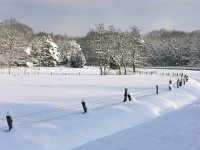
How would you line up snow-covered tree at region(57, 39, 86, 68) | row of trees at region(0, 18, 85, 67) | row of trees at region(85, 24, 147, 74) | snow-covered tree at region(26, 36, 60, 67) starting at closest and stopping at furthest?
1. row of trees at region(85, 24, 147, 74)
2. row of trees at region(0, 18, 85, 67)
3. snow-covered tree at region(26, 36, 60, 67)
4. snow-covered tree at region(57, 39, 86, 68)

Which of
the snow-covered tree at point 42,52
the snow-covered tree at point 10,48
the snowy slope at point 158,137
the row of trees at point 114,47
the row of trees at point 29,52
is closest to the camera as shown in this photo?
the snowy slope at point 158,137

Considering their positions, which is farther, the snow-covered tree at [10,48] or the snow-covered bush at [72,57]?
the snow-covered bush at [72,57]

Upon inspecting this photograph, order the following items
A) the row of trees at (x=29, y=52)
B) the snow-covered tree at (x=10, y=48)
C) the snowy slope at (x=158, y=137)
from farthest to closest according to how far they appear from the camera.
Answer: the row of trees at (x=29, y=52) < the snow-covered tree at (x=10, y=48) < the snowy slope at (x=158, y=137)

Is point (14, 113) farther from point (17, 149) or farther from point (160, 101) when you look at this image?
point (160, 101)

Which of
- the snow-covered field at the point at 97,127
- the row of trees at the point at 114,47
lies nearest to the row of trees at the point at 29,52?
the row of trees at the point at 114,47

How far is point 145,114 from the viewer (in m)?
24.4

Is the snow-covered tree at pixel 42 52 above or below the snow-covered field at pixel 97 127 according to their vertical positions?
above

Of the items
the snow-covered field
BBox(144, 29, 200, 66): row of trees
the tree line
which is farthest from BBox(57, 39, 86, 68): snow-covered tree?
the snow-covered field

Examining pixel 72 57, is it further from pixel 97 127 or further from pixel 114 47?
pixel 97 127

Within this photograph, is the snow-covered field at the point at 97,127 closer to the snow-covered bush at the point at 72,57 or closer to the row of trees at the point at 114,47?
the row of trees at the point at 114,47

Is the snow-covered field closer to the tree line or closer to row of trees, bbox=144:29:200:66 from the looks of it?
the tree line

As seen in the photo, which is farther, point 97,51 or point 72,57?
point 72,57

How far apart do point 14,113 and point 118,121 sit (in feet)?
18.6

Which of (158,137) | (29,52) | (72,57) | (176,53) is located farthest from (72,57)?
(158,137)
